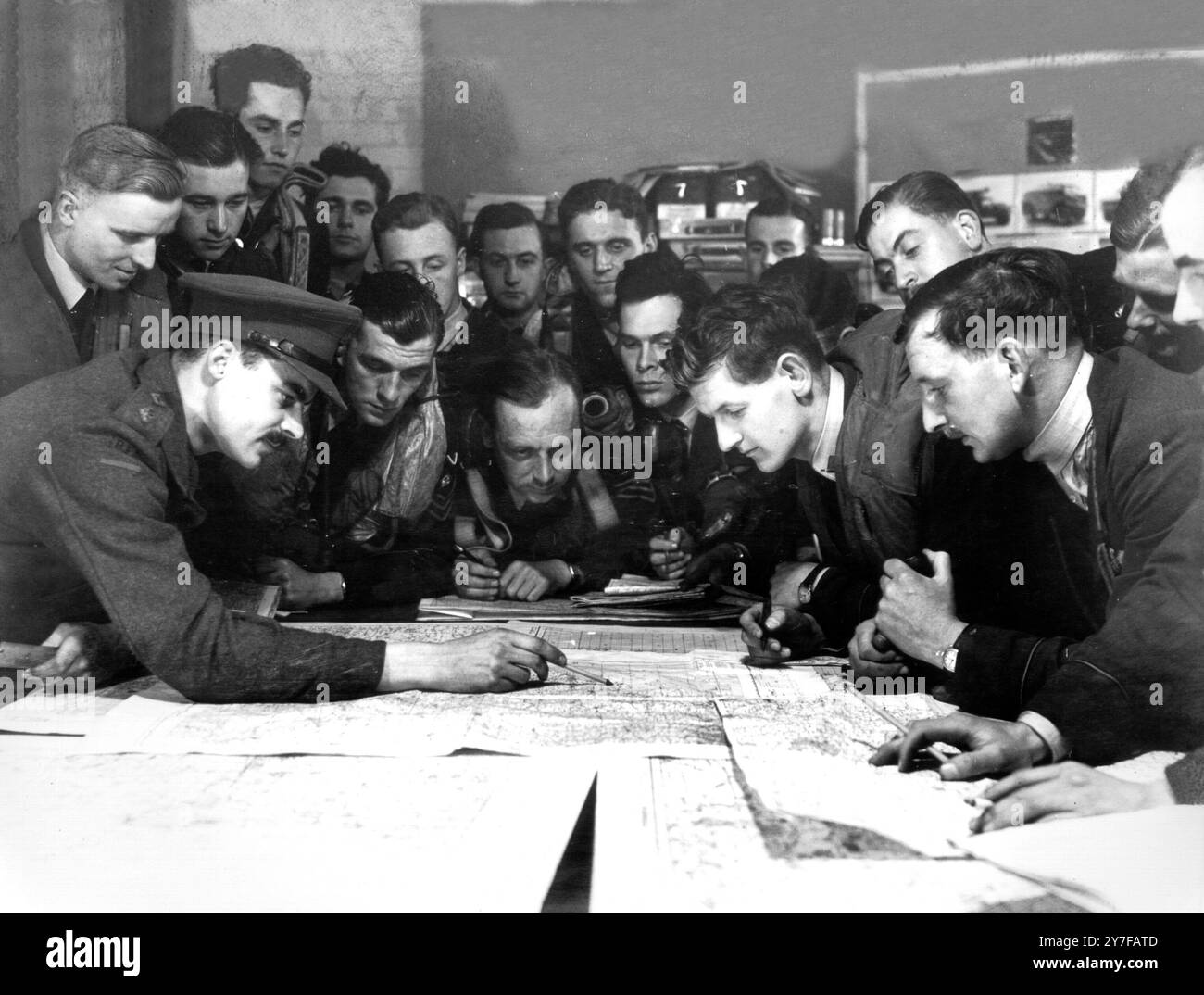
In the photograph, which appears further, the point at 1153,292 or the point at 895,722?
the point at 1153,292

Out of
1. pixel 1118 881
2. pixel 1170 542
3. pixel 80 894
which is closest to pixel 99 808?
pixel 80 894

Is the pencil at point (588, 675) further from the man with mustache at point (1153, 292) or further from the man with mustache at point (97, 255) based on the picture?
the man with mustache at point (1153, 292)

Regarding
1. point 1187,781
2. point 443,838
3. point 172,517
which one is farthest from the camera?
point 172,517

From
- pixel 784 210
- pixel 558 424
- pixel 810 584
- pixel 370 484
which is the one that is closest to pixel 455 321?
pixel 558 424

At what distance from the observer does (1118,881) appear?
2611 millimetres

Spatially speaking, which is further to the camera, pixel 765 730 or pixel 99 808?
pixel 765 730

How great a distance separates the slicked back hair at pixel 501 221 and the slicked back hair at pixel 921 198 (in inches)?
32.9

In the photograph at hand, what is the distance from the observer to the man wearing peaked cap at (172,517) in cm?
303

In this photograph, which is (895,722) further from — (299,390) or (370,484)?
(299,390)

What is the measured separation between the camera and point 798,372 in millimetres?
3229

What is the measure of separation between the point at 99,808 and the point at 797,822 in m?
1.52

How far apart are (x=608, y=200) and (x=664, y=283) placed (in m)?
0.26

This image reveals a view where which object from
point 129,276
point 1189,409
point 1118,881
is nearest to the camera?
point 1118,881
